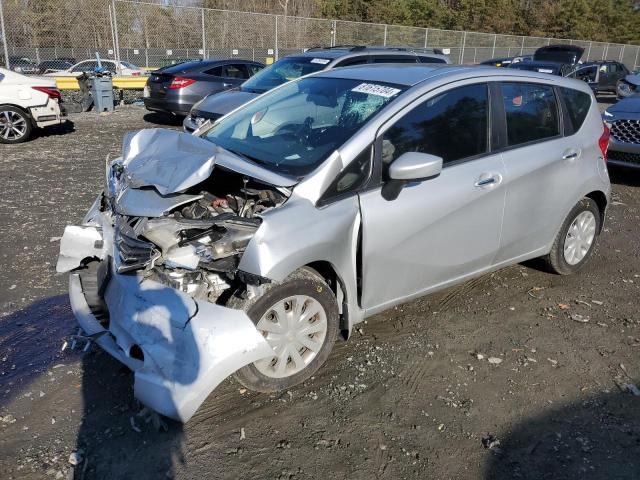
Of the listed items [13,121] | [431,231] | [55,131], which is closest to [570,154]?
[431,231]

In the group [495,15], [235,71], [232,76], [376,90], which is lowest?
[232,76]

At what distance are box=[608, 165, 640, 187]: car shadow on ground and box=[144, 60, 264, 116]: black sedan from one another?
844cm

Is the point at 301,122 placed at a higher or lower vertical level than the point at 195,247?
higher

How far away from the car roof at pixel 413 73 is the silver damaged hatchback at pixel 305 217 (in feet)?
0.08

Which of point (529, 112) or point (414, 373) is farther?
point (529, 112)

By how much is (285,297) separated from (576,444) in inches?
66.2

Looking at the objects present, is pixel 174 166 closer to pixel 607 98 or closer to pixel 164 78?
pixel 164 78

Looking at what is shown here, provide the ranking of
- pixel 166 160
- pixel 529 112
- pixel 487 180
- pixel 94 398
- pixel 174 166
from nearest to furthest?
1. pixel 94 398
2. pixel 174 166
3. pixel 166 160
4. pixel 487 180
5. pixel 529 112

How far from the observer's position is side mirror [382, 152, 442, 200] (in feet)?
10.2

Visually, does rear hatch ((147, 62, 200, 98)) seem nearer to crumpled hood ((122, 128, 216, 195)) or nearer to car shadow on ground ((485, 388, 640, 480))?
crumpled hood ((122, 128, 216, 195))

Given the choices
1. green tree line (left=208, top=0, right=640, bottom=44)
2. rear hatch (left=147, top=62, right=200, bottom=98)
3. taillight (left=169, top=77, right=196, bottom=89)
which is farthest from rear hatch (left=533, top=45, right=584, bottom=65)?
green tree line (left=208, top=0, right=640, bottom=44)

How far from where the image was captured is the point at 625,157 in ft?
26.8

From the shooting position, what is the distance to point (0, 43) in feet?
52.2

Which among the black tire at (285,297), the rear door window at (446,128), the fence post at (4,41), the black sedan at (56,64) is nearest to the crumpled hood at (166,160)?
the black tire at (285,297)
